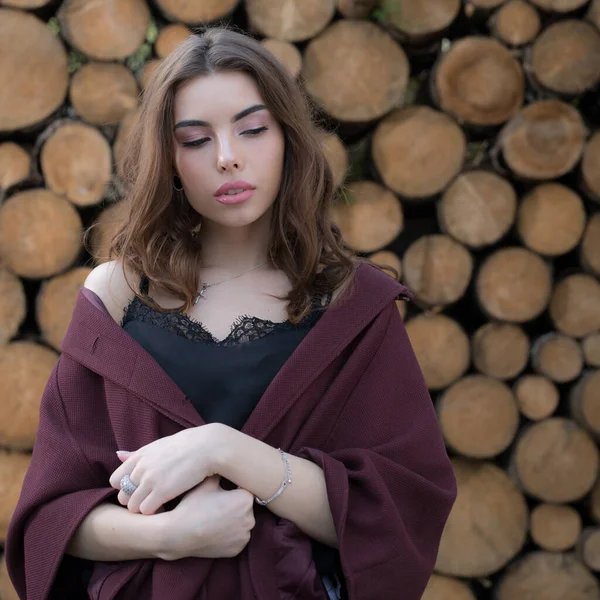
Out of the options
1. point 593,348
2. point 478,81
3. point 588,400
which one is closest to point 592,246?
point 593,348

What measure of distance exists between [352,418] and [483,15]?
125 cm

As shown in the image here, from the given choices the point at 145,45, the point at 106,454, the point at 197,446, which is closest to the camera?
the point at 197,446

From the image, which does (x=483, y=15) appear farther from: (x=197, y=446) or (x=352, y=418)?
(x=197, y=446)

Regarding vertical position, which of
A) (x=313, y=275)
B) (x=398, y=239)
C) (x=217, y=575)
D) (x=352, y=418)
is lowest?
(x=398, y=239)

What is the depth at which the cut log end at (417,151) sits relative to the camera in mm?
1989

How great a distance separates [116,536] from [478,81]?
4.61 ft

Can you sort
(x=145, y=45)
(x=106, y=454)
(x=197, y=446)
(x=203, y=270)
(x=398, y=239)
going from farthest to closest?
(x=398, y=239), (x=145, y=45), (x=203, y=270), (x=106, y=454), (x=197, y=446)

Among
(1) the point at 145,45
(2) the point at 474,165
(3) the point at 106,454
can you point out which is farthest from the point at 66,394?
(2) the point at 474,165

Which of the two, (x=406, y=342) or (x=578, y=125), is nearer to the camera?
(x=406, y=342)

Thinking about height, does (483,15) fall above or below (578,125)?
above

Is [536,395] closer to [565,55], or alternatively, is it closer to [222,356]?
[565,55]

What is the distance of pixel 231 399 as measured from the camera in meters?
1.22

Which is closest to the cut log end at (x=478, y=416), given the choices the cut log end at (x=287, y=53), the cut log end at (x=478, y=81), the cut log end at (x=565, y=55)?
the cut log end at (x=478, y=81)

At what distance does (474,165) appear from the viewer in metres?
2.06
